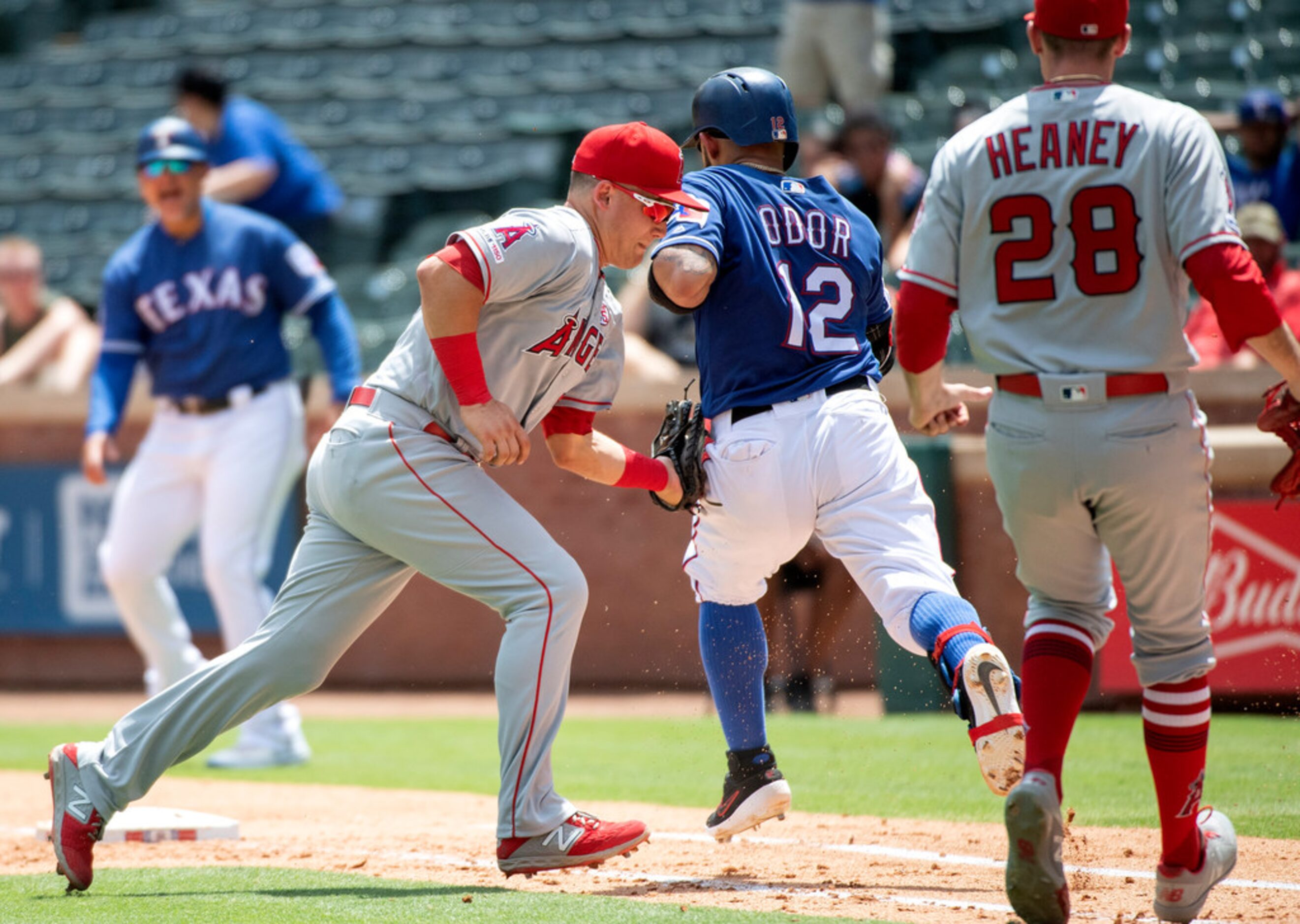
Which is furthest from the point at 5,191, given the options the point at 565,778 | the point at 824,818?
the point at 824,818

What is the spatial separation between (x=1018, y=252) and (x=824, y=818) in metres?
2.16

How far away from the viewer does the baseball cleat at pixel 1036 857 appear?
9.91 ft

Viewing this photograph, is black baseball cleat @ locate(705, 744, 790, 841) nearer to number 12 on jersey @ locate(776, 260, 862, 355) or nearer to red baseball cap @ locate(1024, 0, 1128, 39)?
number 12 on jersey @ locate(776, 260, 862, 355)

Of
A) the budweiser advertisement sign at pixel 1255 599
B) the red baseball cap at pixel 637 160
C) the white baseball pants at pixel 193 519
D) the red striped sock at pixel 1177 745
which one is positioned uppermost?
the red baseball cap at pixel 637 160

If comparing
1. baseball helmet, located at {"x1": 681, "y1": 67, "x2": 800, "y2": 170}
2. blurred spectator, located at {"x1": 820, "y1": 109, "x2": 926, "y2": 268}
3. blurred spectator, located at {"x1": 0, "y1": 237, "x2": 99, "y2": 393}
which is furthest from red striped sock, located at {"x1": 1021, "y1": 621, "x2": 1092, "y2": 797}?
blurred spectator, located at {"x1": 0, "y1": 237, "x2": 99, "y2": 393}

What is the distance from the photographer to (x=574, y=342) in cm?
376

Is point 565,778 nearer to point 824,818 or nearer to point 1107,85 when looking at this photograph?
point 824,818

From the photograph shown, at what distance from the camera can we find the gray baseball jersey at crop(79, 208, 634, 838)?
3.68 m

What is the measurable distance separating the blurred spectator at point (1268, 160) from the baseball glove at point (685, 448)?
5.38m

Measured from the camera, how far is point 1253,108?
841cm

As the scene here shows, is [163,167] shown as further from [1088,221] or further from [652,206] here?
[1088,221]

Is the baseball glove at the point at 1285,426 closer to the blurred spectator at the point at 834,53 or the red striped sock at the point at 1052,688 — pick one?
the red striped sock at the point at 1052,688

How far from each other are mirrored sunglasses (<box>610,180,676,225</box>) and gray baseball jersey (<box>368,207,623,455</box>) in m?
0.13

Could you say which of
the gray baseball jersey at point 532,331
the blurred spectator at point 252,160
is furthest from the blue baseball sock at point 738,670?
the blurred spectator at point 252,160
